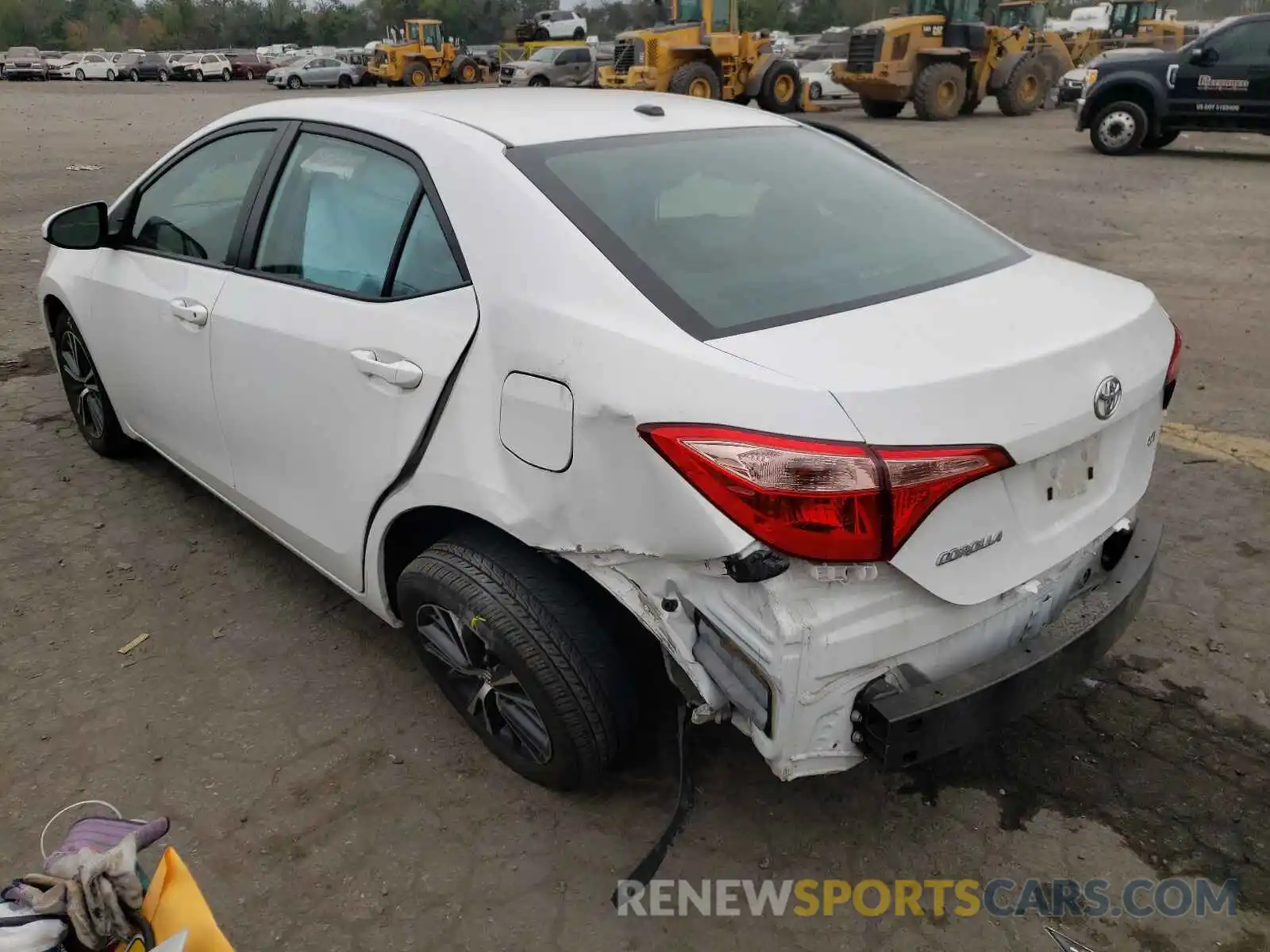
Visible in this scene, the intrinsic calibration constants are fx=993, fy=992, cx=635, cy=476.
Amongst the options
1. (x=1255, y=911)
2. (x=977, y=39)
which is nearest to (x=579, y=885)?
(x=1255, y=911)

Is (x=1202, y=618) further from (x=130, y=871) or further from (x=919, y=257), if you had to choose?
(x=130, y=871)

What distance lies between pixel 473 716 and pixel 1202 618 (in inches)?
91.7

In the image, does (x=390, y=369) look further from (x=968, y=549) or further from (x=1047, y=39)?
(x=1047, y=39)

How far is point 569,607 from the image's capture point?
7.40 feet

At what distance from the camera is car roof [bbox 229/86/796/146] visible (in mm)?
2549

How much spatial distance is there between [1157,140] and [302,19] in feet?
248

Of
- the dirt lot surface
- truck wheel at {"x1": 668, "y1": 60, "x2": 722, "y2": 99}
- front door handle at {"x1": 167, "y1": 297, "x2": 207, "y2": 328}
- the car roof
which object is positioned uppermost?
the car roof

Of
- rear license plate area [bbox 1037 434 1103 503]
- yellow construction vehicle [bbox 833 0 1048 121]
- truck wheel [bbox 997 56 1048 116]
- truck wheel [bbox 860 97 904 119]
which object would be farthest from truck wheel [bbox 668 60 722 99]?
rear license plate area [bbox 1037 434 1103 503]

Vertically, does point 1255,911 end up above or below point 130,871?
below

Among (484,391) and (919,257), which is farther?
(919,257)

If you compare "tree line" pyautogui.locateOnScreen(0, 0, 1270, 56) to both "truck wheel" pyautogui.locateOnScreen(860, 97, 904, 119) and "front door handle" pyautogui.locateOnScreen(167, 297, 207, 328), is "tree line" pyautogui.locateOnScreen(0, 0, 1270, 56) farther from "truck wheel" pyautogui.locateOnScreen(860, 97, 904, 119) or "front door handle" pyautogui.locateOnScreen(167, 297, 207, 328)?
"front door handle" pyautogui.locateOnScreen(167, 297, 207, 328)

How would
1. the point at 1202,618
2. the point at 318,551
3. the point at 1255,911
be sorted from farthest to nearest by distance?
the point at 1202,618, the point at 318,551, the point at 1255,911

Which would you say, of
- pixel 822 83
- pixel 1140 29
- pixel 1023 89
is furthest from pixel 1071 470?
pixel 1140 29

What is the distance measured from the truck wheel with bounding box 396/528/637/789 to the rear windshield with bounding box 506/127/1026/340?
717mm
